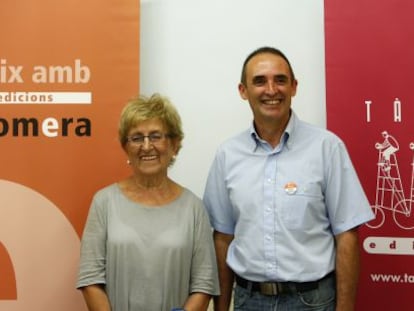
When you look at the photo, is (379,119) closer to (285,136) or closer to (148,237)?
(285,136)

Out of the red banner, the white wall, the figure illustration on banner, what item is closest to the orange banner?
the white wall

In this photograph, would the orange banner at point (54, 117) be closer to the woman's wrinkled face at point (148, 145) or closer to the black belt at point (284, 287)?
the woman's wrinkled face at point (148, 145)

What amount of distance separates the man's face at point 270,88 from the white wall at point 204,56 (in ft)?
1.79

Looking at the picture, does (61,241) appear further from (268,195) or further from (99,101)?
(268,195)

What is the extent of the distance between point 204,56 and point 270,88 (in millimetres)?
700

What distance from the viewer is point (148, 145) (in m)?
1.67

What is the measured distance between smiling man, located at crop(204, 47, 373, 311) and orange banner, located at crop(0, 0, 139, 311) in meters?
0.63

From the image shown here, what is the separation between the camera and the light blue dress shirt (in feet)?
5.47

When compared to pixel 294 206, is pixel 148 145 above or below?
above

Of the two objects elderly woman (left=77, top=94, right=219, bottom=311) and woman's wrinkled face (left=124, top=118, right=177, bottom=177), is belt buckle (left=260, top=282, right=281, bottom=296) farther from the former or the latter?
woman's wrinkled face (left=124, top=118, right=177, bottom=177)

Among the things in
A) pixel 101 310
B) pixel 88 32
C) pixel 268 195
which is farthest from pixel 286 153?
pixel 88 32

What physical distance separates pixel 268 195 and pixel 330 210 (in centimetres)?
22

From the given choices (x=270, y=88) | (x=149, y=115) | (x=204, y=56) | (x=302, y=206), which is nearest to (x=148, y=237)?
(x=149, y=115)

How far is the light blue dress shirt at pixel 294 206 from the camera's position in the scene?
167 centimetres
